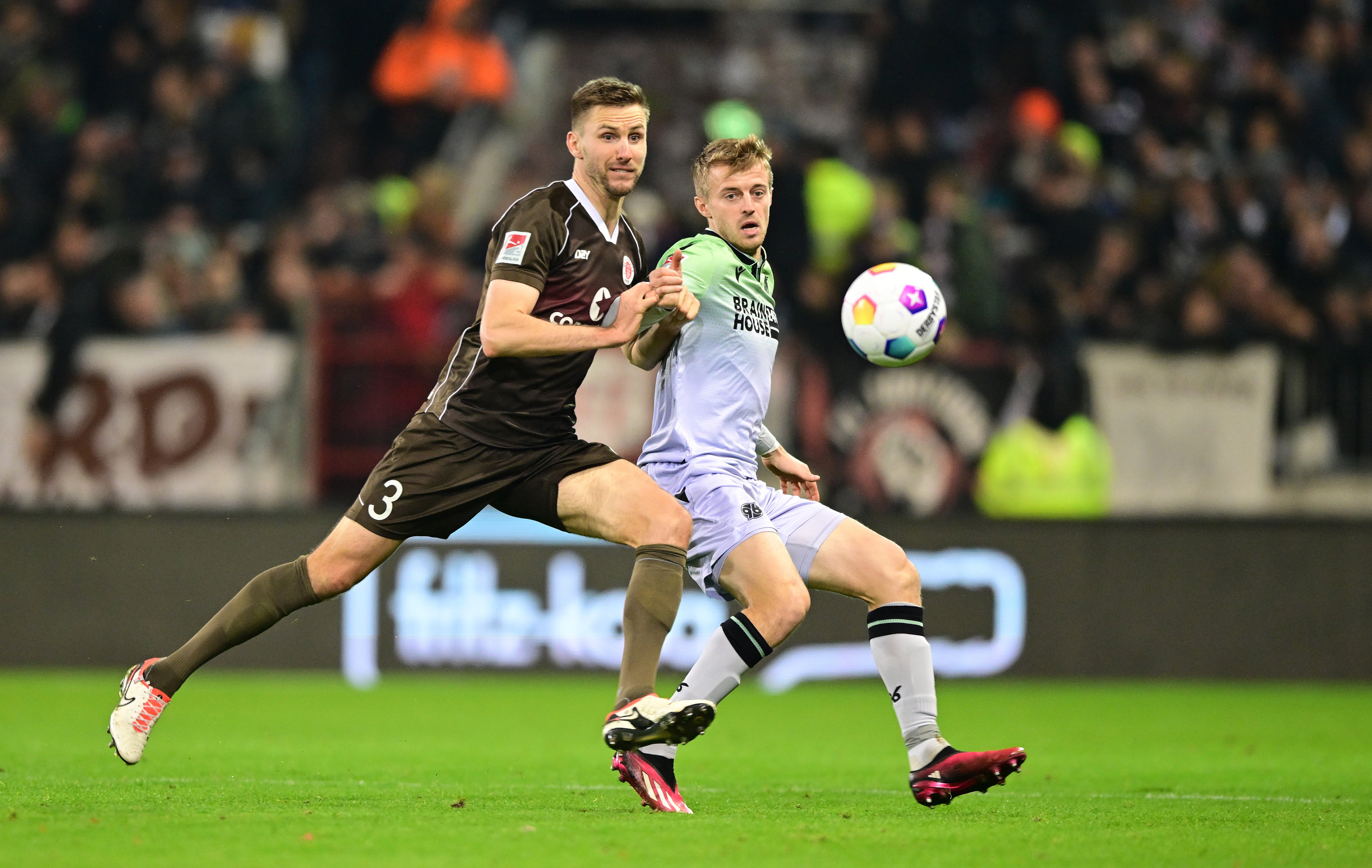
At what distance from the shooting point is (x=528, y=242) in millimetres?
5551

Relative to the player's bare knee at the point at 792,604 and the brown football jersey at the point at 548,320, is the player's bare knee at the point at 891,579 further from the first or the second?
the brown football jersey at the point at 548,320

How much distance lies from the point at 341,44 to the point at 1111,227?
683cm

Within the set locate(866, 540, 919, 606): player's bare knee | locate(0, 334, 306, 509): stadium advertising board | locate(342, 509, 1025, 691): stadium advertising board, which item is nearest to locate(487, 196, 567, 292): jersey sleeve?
locate(866, 540, 919, 606): player's bare knee

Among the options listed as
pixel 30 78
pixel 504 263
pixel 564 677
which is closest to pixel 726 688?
pixel 504 263

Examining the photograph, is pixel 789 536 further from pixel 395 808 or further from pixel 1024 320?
pixel 1024 320

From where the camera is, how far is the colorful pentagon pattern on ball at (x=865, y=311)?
608 cm

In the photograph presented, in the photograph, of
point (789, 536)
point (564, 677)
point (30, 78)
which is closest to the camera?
point (789, 536)

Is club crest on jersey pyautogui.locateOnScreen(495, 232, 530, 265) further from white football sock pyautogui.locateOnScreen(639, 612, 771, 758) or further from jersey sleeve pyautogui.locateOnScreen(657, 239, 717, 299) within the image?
white football sock pyautogui.locateOnScreen(639, 612, 771, 758)

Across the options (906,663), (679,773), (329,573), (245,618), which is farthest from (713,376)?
(679,773)

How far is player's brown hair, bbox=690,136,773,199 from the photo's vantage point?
5.87 m

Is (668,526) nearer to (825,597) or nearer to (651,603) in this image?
(651,603)

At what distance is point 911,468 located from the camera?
11195 mm

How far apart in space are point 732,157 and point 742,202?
152mm

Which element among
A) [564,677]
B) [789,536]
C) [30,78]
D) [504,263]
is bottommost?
[564,677]
